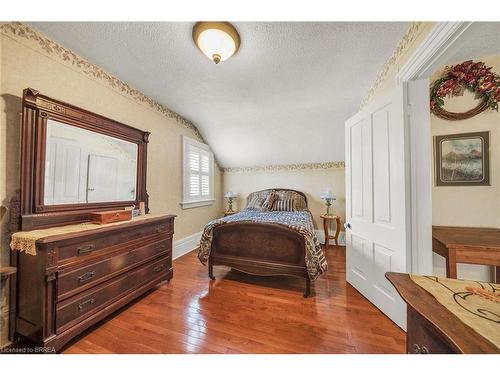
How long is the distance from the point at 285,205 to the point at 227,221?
1865 mm

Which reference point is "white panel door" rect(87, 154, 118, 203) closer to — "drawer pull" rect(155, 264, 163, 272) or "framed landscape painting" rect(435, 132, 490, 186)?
"drawer pull" rect(155, 264, 163, 272)

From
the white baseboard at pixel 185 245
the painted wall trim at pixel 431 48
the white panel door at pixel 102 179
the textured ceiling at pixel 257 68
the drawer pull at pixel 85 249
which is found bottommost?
the white baseboard at pixel 185 245

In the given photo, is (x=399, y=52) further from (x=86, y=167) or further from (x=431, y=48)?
(x=86, y=167)

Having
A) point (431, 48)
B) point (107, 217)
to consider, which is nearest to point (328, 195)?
point (431, 48)

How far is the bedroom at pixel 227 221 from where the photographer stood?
139cm

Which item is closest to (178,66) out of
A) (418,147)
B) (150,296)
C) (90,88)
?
(90,88)

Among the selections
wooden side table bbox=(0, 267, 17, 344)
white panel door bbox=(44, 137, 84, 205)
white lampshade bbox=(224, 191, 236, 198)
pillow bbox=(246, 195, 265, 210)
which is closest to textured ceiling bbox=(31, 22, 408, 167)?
white panel door bbox=(44, 137, 84, 205)

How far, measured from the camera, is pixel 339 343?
1415 millimetres

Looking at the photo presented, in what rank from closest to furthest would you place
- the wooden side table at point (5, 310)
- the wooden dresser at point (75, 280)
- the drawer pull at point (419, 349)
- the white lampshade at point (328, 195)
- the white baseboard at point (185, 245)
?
the drawer pull at point (419, 349)
the wooden dresser at point (75, 280)
the wooden side table at point (5, 310)
the white baseboard at point (185, 245)
the white lampshade at point (328, 195)

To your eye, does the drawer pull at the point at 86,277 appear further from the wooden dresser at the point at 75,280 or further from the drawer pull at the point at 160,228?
the drawer pull at the point at 160,228

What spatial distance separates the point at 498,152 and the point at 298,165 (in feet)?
9.53

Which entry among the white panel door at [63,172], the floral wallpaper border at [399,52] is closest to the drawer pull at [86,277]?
the white panel door at [63,172]

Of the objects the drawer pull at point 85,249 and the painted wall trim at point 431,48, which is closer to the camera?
the painted wall trim at point 431,48

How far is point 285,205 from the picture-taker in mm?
4012
